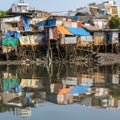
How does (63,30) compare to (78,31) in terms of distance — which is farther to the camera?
(78,31)

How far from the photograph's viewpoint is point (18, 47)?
41625 mm

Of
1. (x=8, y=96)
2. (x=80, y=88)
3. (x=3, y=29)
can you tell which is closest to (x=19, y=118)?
(x=8, y=96)

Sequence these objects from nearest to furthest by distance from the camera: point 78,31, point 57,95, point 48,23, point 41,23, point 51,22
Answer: point 57,95, point 78,31, point 51,22, point 48,23, point 41,23

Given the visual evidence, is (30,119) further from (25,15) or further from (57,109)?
(25,15)

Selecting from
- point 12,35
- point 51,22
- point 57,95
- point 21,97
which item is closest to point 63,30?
point 51,22

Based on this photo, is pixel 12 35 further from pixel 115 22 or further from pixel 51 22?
pixel 115 22

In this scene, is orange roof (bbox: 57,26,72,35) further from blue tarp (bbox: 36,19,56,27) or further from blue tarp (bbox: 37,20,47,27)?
blue tarp (bbox: 37,20,47,27)

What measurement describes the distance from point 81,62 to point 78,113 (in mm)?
28700

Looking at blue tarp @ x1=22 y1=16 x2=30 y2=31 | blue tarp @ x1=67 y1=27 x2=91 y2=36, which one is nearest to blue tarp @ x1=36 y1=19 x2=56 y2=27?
blue tarp @ x1=22 y1=16 x2=30 y2=31

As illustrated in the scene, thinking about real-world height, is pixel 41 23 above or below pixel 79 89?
above

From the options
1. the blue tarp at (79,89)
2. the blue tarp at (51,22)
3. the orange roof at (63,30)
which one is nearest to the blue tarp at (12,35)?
the orange roof at (63,30)

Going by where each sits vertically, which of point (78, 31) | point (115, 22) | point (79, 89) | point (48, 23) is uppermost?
point (115, 22)

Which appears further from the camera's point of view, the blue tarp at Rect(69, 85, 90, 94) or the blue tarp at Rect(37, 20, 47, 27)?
the blue tarp at Rect(37, 20, 47, 27)

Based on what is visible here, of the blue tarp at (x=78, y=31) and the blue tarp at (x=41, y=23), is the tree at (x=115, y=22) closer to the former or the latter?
the blue tarp at (x=78, y=31)
